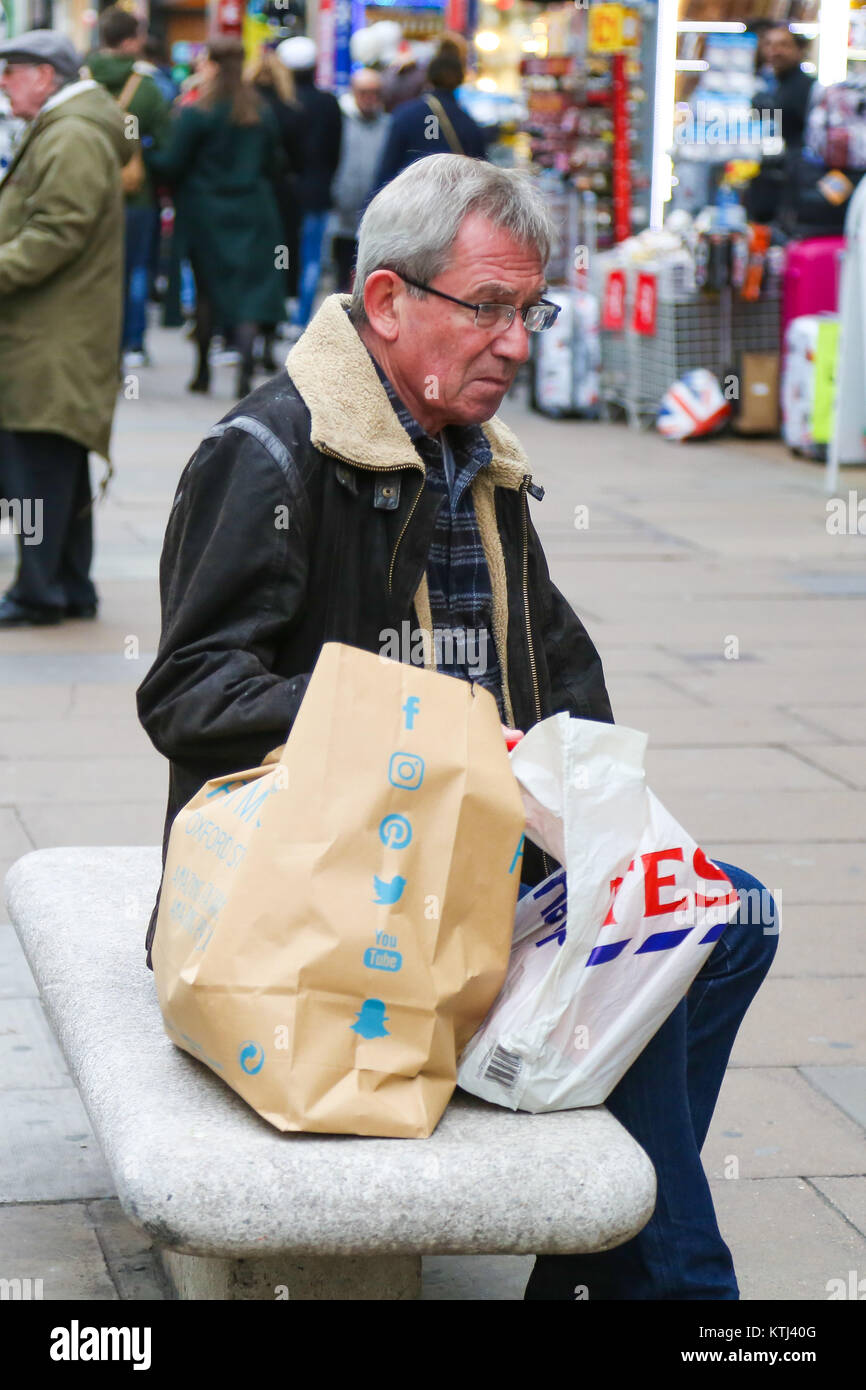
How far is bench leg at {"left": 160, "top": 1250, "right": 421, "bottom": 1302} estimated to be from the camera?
7.86 ft

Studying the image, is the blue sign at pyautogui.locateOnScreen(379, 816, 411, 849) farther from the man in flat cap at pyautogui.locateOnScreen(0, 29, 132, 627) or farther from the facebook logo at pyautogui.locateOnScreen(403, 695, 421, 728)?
the man in flat cap at pyautogui.locateOnScreen(0, 29, 132, 627)

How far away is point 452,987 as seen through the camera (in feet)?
A: 6.97

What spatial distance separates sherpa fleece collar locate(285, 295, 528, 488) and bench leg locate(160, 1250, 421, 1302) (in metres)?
0.98

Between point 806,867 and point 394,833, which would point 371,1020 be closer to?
point 394,833

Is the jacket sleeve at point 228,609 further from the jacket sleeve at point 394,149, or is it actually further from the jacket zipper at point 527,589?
the jacket sleeve at point 394,149

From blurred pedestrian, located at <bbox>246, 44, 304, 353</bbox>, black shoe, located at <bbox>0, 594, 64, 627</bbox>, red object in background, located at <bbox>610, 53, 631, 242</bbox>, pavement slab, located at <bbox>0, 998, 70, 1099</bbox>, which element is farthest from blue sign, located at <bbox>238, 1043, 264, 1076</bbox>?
red object in background, located at <bbox>610, 53, 631, 242</bbox>

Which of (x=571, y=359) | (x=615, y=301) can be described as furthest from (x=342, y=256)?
(x=615, y=301)

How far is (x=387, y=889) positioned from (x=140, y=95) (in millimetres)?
11378

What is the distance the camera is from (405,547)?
2.54m

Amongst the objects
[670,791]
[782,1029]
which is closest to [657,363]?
[670,791]

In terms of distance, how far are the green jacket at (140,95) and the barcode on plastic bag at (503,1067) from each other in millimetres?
11006

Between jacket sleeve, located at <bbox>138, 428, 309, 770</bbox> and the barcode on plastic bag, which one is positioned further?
jacket sleeve, located at <bbox>138, 428, 309, 770</bbox>

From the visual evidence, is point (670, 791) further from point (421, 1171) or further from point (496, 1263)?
point (421, 1171)

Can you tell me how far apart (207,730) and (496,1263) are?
37.1 inches
